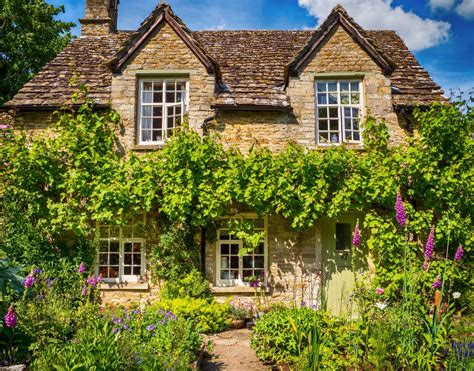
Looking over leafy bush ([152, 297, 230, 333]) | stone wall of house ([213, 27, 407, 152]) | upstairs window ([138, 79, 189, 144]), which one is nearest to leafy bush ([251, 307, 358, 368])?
leafy bush ([152, 297, 230, 333])

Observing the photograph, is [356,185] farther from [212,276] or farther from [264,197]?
[212,276]

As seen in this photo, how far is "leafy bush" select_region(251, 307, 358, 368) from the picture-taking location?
5.73 meters

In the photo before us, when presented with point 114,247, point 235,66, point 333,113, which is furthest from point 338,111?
point 114,247

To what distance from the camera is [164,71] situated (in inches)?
442

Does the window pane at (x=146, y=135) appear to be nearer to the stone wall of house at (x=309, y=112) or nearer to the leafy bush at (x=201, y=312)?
the stone wall of house at (x=309, y=112)

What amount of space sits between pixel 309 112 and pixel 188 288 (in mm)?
5641

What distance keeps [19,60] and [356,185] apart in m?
18.9

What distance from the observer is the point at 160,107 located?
11.4 m

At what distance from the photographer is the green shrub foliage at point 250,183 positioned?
9906 mm

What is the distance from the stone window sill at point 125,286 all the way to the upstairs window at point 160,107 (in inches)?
149

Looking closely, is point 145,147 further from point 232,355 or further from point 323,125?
point 232,355

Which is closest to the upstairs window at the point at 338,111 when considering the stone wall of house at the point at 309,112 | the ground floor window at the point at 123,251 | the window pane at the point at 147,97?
the stone wall of house at the point at 309,112

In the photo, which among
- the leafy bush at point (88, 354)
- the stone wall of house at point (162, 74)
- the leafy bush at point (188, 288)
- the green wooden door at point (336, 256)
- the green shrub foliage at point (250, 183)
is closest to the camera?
the leafy bush at point (88, 354)

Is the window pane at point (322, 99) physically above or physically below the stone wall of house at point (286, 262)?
above
